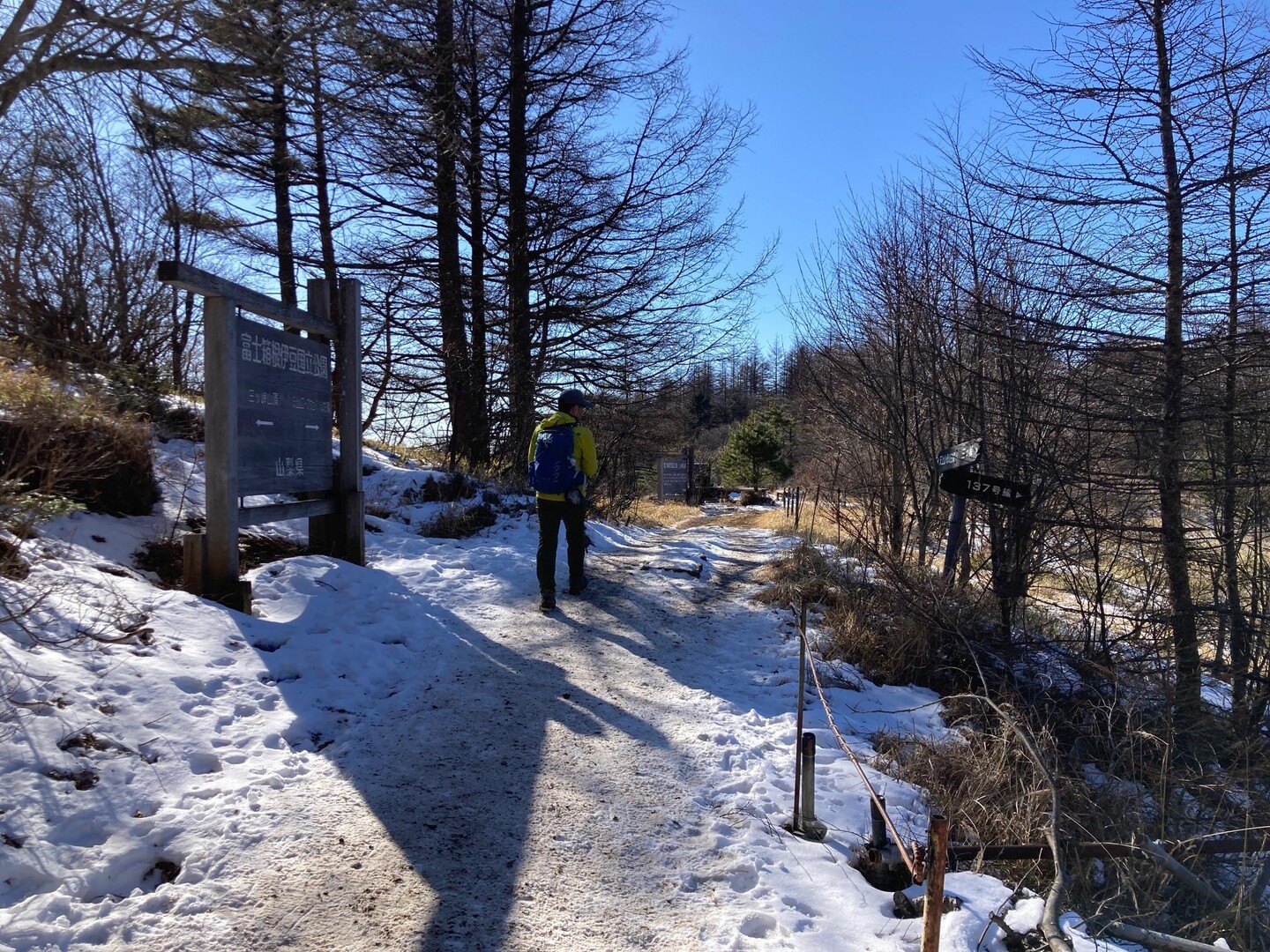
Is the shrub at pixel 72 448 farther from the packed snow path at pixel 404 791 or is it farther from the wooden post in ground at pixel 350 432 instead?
the wooden post in ground at pixel 350 432

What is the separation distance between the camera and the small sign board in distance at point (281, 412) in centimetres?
568

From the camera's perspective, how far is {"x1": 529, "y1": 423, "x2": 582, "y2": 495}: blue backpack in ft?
22.9

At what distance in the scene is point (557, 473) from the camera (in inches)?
275

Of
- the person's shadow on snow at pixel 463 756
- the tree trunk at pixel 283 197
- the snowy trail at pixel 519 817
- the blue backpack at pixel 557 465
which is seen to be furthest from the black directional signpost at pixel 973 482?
the tree trunk at pixel 283 197

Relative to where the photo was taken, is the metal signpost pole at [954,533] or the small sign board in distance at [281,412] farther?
the metal signpost pole at [954,533]

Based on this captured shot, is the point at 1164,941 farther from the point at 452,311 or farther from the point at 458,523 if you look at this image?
the point at 452,311

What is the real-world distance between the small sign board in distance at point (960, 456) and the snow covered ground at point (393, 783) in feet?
6.31

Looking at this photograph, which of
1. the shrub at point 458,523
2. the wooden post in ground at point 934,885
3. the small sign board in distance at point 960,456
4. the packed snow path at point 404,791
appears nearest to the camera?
the wooden post in ground at point 934,885

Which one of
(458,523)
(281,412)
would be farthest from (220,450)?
(458,523)

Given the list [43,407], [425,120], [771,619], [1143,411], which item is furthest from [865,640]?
[425,120]

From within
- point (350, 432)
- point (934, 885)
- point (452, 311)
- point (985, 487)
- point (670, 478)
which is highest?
point (452, 311)

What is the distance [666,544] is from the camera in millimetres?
12711

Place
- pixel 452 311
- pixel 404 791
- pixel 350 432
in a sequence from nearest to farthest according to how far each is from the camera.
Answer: pixel 404 791, pixel 350 432, pixel 452 311

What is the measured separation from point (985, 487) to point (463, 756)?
14.9ft
